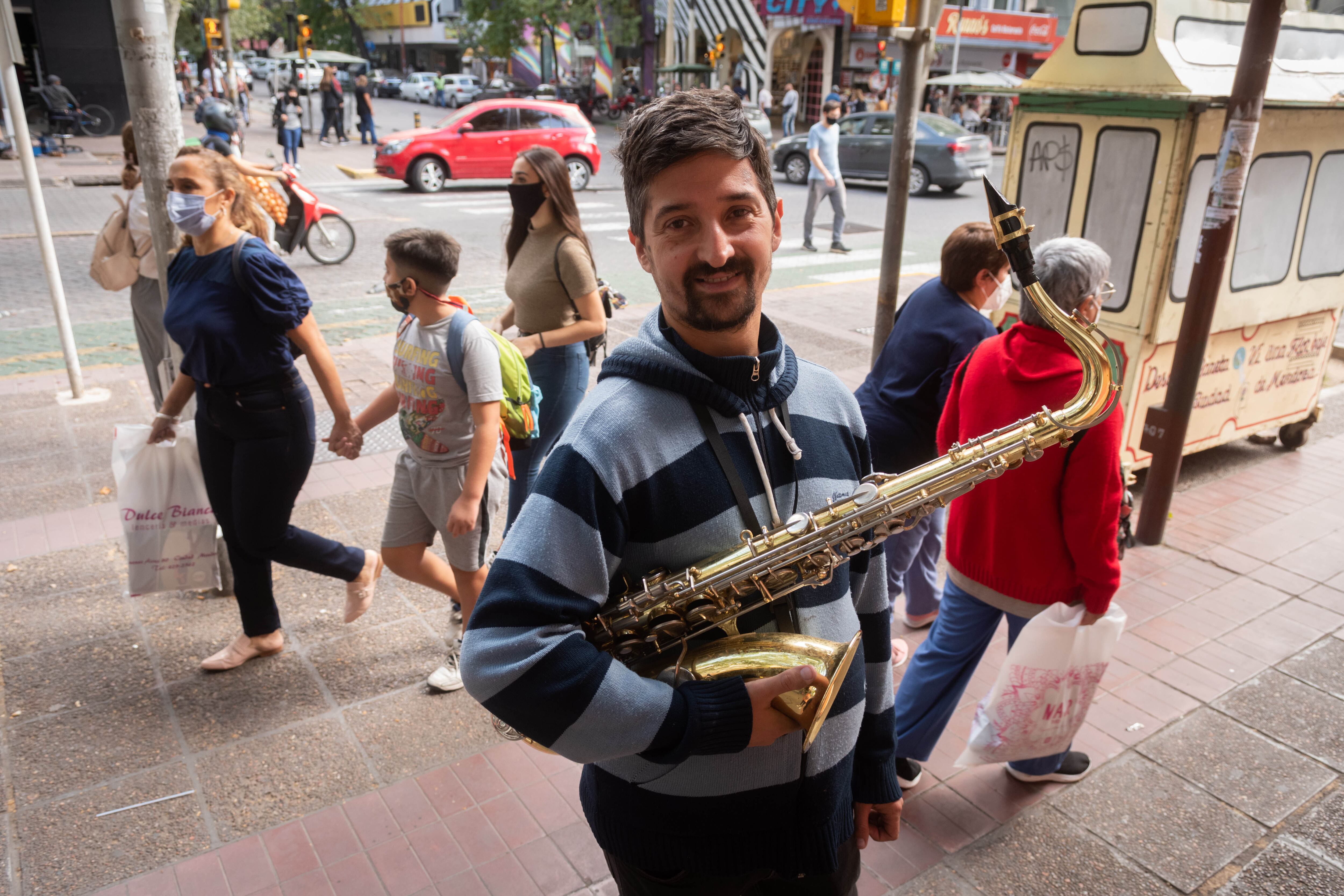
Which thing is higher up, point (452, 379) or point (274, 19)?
point (274, 19)

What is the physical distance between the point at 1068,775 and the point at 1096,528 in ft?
3.92

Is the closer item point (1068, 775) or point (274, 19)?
point (1068, 775)

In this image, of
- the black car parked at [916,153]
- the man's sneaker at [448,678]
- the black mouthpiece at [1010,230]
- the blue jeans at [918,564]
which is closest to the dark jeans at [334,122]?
the black car parked at [916,153]

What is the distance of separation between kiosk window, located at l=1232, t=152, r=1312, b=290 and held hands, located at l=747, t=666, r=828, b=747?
17.2 feet

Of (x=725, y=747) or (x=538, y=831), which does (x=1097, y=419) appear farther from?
(x=538, y=831)

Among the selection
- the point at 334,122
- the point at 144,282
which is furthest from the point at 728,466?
the point at 334,122

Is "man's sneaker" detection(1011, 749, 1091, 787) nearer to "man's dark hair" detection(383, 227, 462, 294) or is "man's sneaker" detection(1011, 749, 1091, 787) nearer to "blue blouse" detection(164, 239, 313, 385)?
"man's dark hair" detection(383, 227, 462, 294)

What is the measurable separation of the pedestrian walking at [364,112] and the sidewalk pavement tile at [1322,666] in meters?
26.6

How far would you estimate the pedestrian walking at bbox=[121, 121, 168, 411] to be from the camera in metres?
5.27

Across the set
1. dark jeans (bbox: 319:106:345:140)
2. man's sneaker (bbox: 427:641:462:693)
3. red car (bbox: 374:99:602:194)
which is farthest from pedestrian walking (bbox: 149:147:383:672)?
dark jeans (bbox: 319:106:345:140)


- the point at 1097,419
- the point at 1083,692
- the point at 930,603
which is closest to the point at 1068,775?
the point at 1083,692

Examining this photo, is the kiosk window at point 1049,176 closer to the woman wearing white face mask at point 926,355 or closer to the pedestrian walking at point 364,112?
the woman wearing white face mask at point 926,355

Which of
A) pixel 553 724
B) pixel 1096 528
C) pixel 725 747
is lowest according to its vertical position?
pixel 1096 528

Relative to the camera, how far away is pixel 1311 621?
4.71 meters
